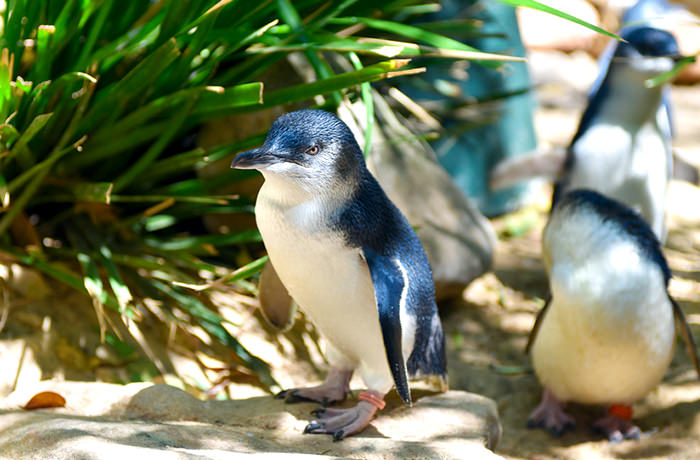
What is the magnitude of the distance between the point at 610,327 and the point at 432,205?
3.62ft

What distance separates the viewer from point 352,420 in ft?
6.56

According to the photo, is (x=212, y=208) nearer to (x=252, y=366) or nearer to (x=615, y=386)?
(x=252, y=366)

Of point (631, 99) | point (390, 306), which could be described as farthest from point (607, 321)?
point (631, 99)

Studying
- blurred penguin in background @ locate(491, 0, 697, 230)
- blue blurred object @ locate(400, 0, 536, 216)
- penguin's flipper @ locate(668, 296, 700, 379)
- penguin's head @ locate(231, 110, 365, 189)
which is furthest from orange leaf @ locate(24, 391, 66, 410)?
blue blurred object @ locate(400, 0, 536, 216)

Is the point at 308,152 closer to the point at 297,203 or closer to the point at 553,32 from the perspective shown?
the point at 297,203

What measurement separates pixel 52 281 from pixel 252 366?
2.50 ft

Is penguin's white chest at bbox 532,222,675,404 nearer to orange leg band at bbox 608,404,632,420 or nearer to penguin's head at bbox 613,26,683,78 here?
orange leg band at bbox 608,404,632,420

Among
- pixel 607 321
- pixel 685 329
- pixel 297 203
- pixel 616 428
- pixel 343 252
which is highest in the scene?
pixel 297 203

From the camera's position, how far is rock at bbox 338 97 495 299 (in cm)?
324

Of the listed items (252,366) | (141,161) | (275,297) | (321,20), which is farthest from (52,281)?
(321,20)

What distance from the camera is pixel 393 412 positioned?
220cm

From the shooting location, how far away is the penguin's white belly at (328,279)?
180cm

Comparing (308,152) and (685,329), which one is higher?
(308,152)

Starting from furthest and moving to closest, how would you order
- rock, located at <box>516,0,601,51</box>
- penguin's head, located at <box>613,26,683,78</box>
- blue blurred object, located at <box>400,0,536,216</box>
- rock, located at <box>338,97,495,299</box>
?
rock, located at <box>516,0,601,51</box>
blue blurred object, located at <box>400,0,536,216</box>
penguin's head, located at <box>613,26,683,78</box>
rock, located at <box>338,97,495,299</box>
